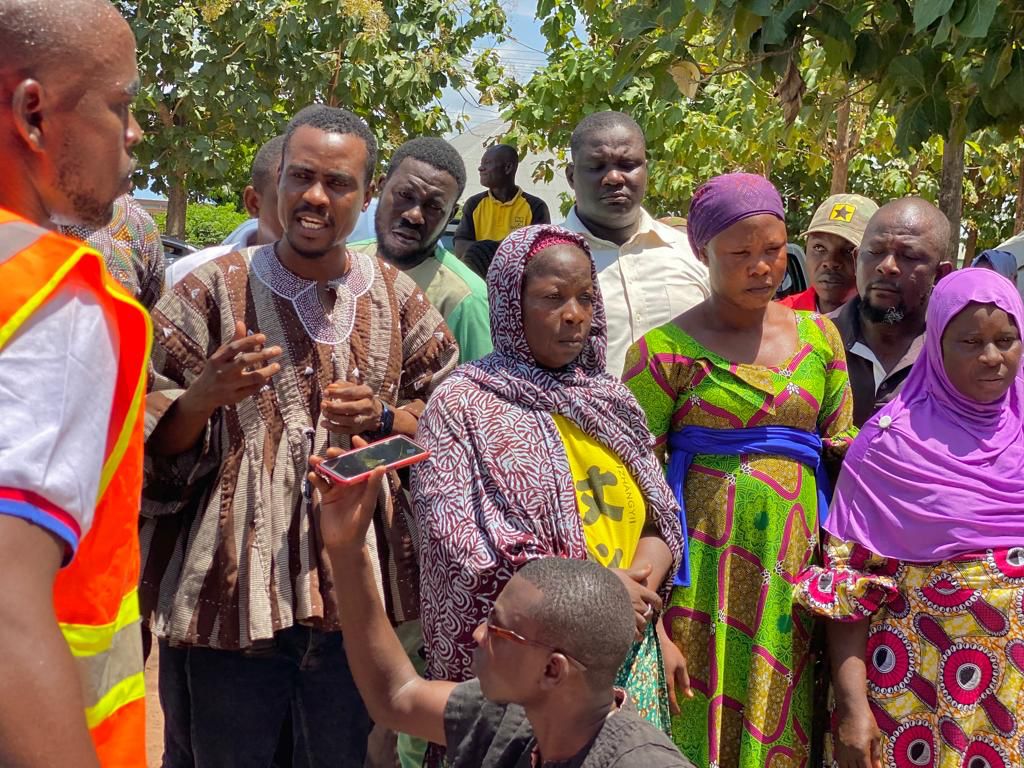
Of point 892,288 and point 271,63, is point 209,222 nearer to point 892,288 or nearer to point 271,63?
point 271,63

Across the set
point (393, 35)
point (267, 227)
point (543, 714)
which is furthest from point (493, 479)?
point (393, 35)

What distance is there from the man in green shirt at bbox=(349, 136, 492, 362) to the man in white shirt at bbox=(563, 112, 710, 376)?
508 millimetres

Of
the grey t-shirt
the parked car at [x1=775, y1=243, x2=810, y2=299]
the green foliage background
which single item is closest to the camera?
the grey t-shirt

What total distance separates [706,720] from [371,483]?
148 centimetres

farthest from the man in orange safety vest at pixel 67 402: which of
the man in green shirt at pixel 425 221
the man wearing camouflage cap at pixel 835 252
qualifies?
the man wearing camouflage cap at pixel 835 252

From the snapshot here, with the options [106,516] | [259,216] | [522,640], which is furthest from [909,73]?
[106,516]

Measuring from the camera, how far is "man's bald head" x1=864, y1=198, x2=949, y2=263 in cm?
416

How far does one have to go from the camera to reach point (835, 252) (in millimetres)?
5145

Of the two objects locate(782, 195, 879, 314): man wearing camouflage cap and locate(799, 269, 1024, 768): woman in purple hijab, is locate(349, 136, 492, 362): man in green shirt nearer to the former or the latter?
locate(799, 269, 1024, 768): woman in purple hijab

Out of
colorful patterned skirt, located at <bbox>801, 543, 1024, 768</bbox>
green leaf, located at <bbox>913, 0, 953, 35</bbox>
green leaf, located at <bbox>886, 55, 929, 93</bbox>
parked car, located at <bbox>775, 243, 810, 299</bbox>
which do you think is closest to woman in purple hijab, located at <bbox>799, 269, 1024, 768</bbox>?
colorful patterned skirt, located at <bbox>801, 543, 1024, 768</bbox>

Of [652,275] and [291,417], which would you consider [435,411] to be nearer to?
[291,417]

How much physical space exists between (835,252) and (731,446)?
193 cm

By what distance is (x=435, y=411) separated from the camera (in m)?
3.09

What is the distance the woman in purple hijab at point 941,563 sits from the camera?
3287 millimetres
